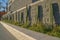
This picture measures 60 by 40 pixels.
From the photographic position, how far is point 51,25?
2166 cm

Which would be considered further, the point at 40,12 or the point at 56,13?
the point at 40,12

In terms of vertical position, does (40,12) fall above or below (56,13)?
above

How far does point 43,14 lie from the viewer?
1016 inches

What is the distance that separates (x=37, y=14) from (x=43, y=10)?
2.60m

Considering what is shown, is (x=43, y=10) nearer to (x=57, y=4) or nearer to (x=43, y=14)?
(x=43, y=14)

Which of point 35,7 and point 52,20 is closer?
point 52,20

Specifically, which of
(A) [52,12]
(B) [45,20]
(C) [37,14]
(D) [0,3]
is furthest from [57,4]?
(D) [0,3]

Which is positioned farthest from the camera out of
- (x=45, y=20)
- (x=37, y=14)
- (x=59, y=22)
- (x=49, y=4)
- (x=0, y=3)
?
(x=0, y=3)

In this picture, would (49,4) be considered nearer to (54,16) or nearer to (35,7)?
(54,16)

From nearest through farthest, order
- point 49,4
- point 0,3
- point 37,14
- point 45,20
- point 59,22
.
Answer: point 59,22 → point 49,4 → point 45,20 → point 37,14 → point 0,3

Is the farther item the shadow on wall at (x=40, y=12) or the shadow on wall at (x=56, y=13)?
the shadow on wall at (x=40, y=12)

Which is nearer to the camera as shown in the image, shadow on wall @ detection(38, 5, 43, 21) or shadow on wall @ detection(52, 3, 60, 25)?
shadow on wall @ detection(52, 3, 60, 25)

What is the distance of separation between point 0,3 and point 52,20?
105 m

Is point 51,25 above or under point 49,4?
under
